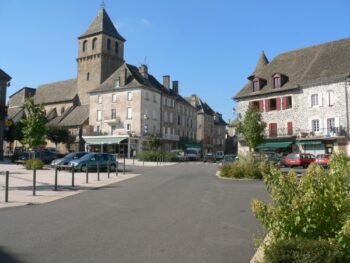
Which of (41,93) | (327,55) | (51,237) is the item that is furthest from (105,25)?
(51,237)

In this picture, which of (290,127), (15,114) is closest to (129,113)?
(290,127)

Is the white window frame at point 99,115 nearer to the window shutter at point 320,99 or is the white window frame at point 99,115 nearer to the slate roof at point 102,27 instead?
the slate roof at point 102,27

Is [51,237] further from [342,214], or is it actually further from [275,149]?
[275,149]

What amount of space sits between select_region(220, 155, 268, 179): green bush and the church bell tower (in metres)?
49.2

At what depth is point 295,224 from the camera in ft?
14.4

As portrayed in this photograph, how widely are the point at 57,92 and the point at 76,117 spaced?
500 inches

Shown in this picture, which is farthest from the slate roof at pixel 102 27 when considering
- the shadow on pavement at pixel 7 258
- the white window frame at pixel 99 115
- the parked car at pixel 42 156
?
the shadow on pavement at pixel 7 258

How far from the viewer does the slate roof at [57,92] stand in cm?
7250

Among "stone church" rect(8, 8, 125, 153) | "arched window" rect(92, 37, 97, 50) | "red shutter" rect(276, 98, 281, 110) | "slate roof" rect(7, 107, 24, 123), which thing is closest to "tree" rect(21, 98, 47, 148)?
"red shutter" rect(276, 98, 281, 110)

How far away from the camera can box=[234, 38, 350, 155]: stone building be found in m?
38.6

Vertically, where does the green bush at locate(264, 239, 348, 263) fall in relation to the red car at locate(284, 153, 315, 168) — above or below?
below

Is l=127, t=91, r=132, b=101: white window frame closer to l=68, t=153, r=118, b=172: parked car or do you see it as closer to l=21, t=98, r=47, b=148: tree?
l=21, t=98, r=47, b=148: tree

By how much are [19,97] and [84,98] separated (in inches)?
791

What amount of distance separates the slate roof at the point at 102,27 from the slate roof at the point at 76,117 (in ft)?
43.5
